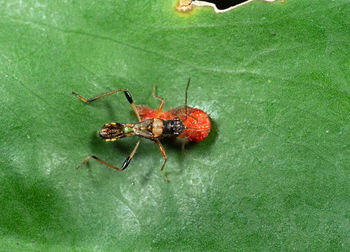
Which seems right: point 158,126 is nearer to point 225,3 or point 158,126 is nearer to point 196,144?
point 196,144

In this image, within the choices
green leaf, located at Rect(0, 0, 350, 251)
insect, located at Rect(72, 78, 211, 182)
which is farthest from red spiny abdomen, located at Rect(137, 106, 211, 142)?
green leaf, located at Rect(0, 0, 350, 251)

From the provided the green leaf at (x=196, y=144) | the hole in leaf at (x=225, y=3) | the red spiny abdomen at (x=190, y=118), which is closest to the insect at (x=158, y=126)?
the red spiny abdomen at (x=190, y=118)

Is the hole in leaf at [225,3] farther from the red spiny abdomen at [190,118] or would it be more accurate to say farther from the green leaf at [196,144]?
the red spiny abdomen at [190,118]

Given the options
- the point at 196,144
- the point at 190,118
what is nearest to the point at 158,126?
the point at 190,118

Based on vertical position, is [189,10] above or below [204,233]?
above

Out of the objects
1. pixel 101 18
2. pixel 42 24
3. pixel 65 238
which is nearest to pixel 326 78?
pixel 101 18

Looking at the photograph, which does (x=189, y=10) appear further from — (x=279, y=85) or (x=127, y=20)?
(x=279, y=85)
